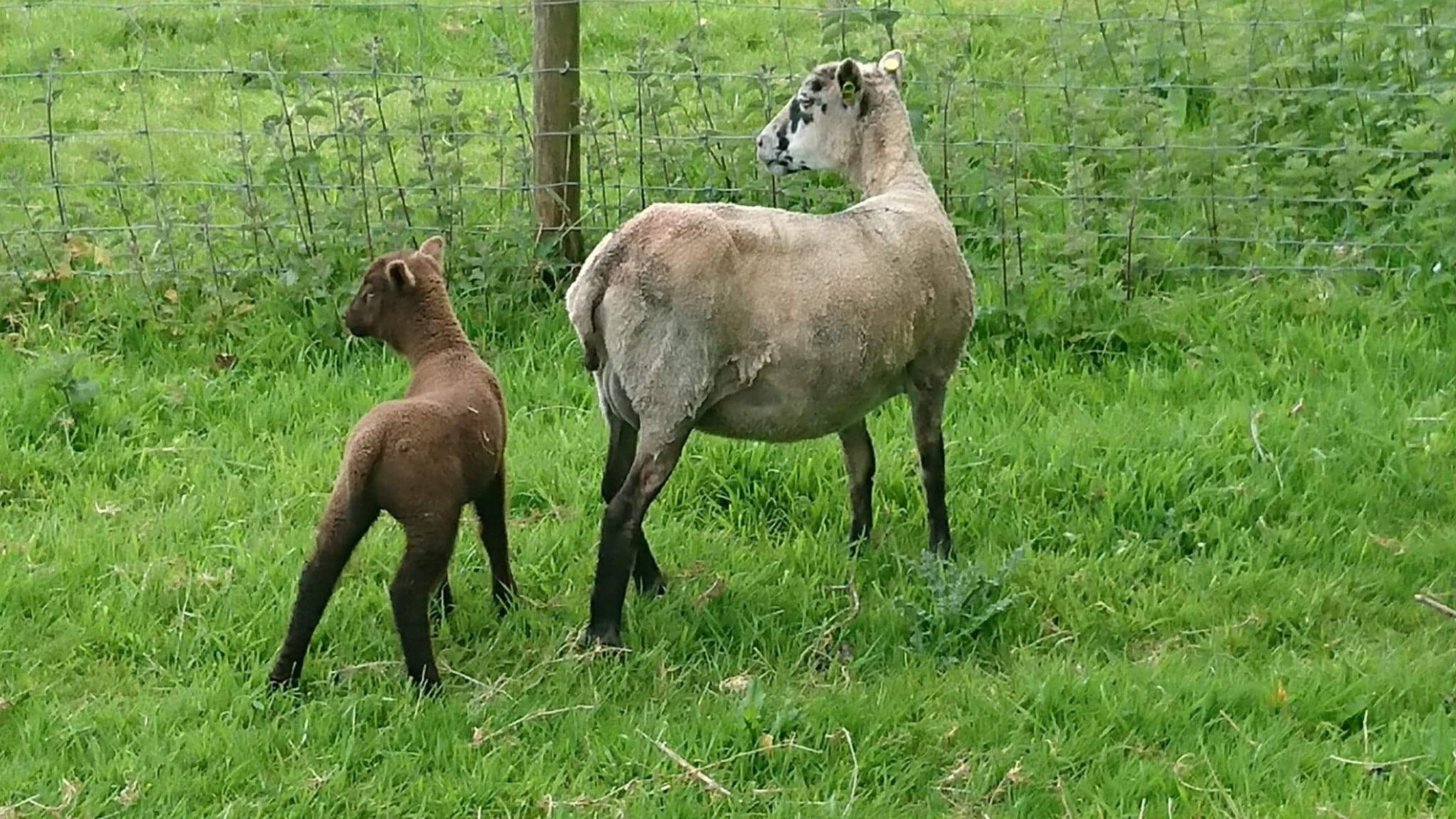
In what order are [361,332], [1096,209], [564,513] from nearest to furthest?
[361,332] < [564,513] < [1096,209]

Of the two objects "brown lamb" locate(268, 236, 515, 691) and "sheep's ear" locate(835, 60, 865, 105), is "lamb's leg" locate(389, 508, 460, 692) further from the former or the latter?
"sheep's ear" locate(835, 60, 865, 105)

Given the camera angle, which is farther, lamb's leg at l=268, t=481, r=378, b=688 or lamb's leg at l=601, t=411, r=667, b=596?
lamb's leg at l=601, t=411, r=667, b=596

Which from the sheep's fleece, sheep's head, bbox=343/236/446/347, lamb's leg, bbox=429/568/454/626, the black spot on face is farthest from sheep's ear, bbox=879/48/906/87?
lamb's leg, bbox=429/568/454/626

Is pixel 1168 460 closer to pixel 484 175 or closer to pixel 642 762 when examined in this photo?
pixel 642 762

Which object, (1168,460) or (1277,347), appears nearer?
(1168,460)

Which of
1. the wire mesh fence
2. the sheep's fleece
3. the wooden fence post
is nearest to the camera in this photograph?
the sheep's fleece

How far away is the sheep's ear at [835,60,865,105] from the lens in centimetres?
519

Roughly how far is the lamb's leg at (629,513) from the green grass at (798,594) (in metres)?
0.21

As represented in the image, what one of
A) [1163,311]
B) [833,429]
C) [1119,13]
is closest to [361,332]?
[833,429]

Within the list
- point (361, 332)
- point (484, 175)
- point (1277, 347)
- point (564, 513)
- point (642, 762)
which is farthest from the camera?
point (484, 175)

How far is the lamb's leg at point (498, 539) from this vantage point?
4.67 m

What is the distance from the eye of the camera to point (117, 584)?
4.86 metres

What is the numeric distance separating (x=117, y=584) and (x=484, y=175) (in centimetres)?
337

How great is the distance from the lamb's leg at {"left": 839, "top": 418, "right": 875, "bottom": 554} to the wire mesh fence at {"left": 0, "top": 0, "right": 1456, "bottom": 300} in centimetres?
175
